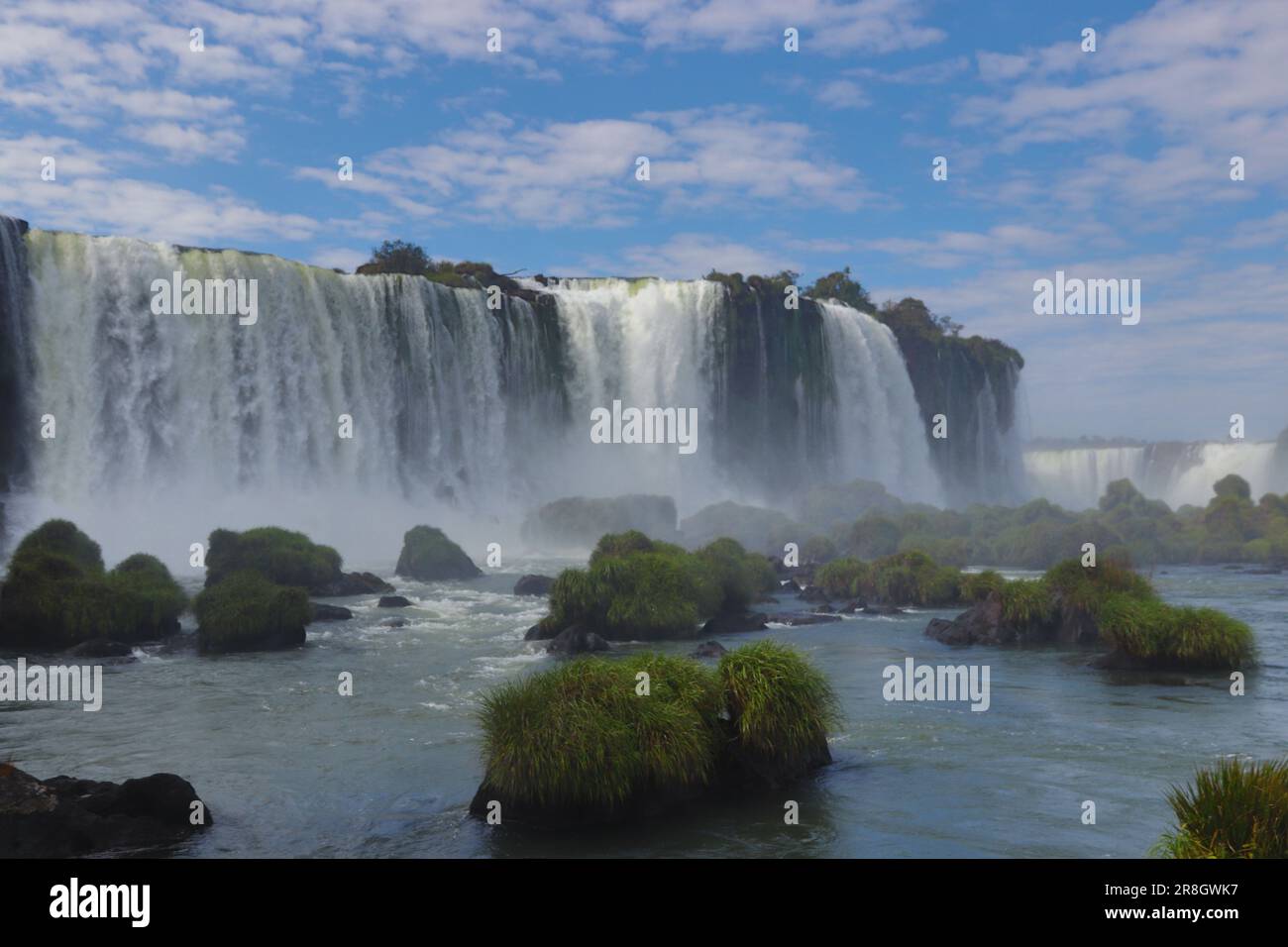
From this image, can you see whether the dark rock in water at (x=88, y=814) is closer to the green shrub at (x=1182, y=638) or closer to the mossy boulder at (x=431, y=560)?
the green shrub at (x=1182, y=638)

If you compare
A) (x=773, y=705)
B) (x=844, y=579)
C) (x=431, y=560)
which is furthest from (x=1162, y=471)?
(x=773, y=705)

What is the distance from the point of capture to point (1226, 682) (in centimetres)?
1869

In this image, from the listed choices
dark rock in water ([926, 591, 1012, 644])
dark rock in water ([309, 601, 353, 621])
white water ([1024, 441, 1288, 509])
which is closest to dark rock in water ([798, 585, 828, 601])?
dark rock in water ([926, 591, 1012, 644])

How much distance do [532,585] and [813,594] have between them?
891 centimetres

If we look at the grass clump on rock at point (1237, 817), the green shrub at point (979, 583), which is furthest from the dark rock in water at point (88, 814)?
the green shrub at point (979, 583)

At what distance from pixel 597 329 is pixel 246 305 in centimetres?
2226

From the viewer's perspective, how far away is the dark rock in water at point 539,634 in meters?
24.0

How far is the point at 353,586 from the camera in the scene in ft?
111

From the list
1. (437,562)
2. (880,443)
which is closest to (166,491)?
(437,562)

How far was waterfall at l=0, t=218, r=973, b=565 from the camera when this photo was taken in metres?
43.2

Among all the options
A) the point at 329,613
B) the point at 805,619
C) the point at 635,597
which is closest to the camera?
the point at 635,597

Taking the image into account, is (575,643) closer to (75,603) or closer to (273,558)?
(75,603)
